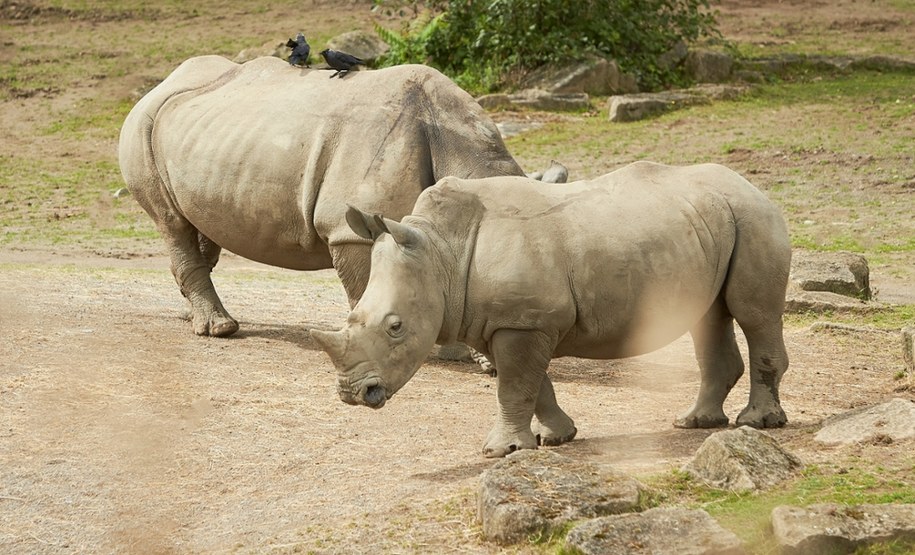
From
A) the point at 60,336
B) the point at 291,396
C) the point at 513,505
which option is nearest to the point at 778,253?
the point at 513,505

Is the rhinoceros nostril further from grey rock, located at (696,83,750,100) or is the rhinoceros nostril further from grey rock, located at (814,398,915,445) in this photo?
grey rock, located at (696,83,750,100)

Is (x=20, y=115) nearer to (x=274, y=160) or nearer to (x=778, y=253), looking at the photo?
(x=274, y=160)

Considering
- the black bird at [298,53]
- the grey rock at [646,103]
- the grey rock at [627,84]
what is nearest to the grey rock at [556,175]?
the black bird at [298,53]

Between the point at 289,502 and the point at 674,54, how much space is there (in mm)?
18402

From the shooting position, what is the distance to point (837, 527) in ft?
17.2

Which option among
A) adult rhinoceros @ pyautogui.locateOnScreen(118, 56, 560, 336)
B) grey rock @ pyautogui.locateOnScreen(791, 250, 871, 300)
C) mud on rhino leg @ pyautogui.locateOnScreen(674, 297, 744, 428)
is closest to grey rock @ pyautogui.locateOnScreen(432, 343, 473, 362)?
adult rhinoceros @ pyautogui.locateOnScreen(118, 56, 560, 336)

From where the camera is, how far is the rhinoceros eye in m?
6.64

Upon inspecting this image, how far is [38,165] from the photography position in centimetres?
2102

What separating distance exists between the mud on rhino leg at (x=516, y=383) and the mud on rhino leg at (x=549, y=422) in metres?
0.26

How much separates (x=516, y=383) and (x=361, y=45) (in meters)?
18.1

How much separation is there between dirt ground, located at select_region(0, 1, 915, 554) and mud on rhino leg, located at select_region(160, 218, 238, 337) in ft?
0.51

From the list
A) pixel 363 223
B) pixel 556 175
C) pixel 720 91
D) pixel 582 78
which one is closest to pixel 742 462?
pixel 363 223

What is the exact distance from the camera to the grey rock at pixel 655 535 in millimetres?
5266

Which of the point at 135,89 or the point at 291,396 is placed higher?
the point at 291,396
